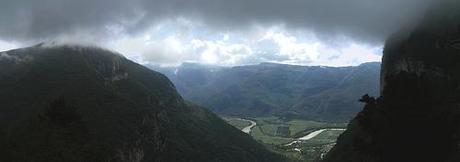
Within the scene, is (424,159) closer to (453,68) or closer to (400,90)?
(400,90)

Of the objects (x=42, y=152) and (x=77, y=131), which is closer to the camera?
(x=42, y=152)

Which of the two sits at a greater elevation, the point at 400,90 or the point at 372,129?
the point at 400,90

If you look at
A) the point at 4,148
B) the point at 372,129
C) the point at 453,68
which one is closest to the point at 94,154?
the point at 4,148

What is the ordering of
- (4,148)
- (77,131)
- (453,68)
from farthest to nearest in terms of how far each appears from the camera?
(453,68) < (77,131) < (4,148)

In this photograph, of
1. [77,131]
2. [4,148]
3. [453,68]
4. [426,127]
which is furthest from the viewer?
[453,68]

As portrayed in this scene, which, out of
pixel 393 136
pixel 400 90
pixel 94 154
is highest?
pixel 400 90

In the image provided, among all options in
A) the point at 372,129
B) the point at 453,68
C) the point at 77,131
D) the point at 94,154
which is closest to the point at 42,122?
the point at 77,131

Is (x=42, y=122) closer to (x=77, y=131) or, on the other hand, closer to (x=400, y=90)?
(x=77, y=131)

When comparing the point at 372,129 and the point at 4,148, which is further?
the point at 4,148

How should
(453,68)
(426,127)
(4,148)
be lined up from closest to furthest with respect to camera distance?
(426,127) → (4,148) → (453,68)

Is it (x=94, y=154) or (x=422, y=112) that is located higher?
(x=422, y=112)
